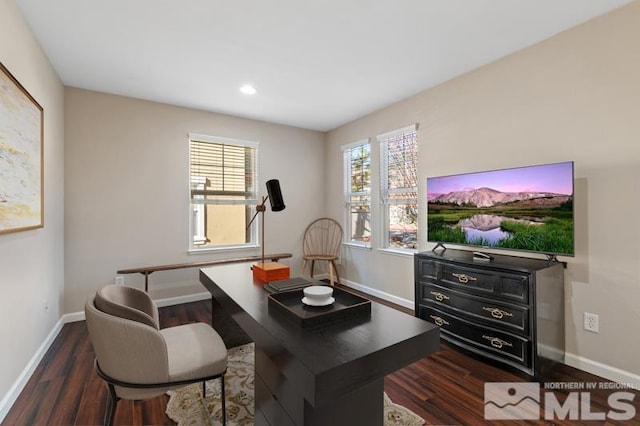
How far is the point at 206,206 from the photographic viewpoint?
13.1 ft

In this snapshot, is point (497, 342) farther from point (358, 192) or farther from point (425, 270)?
point (358, 192)

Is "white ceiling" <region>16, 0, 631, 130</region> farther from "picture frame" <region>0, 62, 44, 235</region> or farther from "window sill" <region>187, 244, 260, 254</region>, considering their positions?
"window sill" <region>187, 244, 260, 254</region>

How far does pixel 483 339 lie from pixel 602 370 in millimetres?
774

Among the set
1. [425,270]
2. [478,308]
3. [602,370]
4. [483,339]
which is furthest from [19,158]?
[602,370]

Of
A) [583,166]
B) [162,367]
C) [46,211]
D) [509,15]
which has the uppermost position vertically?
[509,15]

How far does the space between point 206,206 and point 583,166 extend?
3.96 metres

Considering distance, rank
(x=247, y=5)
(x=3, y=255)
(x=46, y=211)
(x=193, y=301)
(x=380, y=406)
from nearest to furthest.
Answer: (x=380, y=406)
(x=3, y=255)
(x=247, y=5)
(x=46, y=211)
(x=193, y=301)

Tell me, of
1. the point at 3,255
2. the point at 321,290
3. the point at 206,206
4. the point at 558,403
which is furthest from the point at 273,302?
the point at 206,206

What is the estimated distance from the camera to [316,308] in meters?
1.36

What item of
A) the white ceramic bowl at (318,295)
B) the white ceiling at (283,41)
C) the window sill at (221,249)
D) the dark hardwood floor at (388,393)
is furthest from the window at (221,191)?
the white ceramic bowl at (318,295)

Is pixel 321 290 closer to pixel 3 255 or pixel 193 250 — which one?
pixel 3 255

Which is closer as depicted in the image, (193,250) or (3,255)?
(3,255)

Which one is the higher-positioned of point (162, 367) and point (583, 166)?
point (583, 166)

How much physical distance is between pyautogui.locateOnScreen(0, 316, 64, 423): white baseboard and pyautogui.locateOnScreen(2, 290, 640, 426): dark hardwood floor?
0.03m
